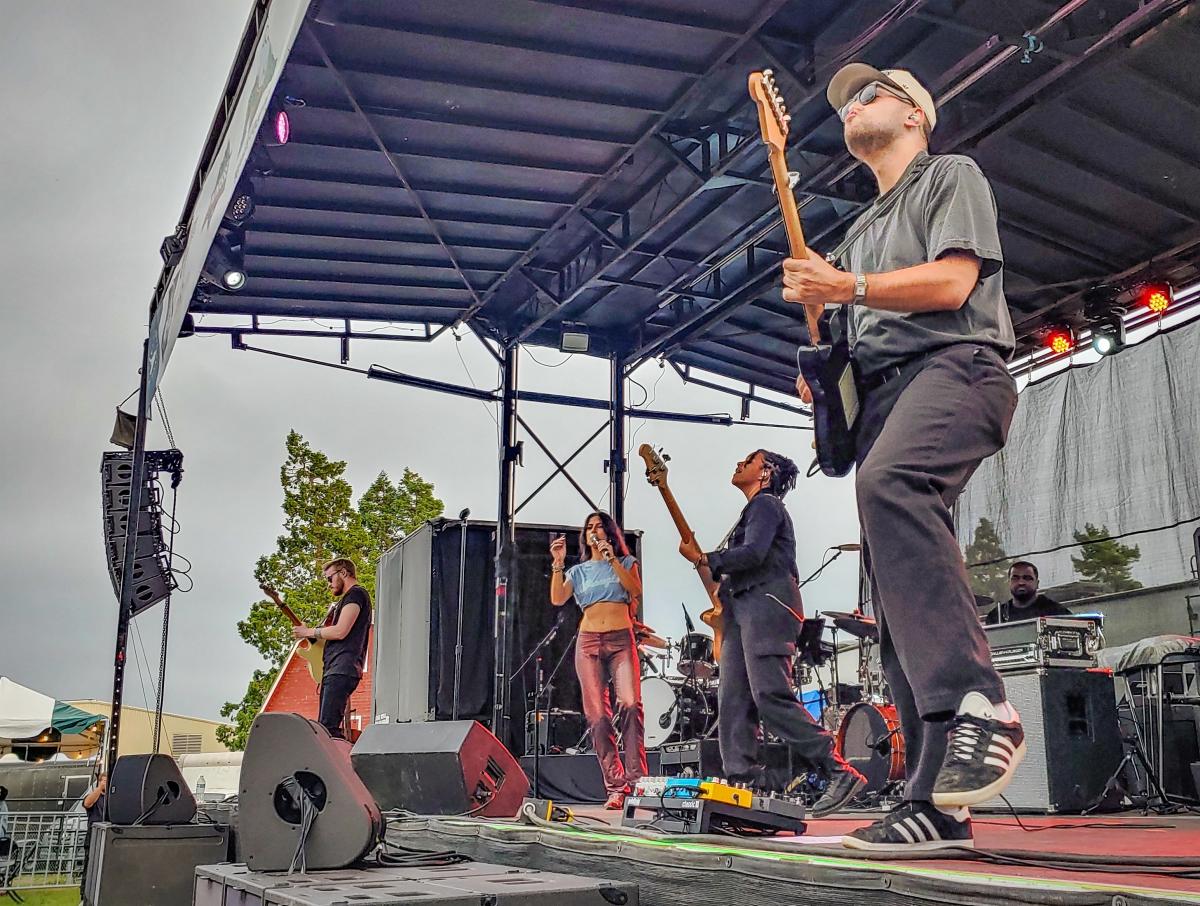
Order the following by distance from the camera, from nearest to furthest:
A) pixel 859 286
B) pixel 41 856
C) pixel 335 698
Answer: pixel 859 286 < pixel 335 698 < pixel 41 856

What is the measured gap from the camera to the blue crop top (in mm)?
6434

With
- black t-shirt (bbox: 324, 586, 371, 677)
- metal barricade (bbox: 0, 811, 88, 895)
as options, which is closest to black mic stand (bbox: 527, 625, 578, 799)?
black t-shirt (bbox: 324, 586, 371, 677)

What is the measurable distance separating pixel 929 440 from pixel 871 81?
0.92m

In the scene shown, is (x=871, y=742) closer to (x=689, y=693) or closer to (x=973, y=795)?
(x=689, y=693)

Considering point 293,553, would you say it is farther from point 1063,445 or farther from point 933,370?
point 933,370

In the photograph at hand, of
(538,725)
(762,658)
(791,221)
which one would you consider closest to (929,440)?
(791,221)

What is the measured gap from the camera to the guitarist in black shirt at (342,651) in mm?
7047

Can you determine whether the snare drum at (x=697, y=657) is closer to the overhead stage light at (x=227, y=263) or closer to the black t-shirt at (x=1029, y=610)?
the black t-shirt at (x=1029, y=610)

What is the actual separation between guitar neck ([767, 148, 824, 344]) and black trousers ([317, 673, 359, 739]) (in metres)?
5.13

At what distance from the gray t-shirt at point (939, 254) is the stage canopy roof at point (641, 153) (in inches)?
137

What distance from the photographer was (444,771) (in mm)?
4715

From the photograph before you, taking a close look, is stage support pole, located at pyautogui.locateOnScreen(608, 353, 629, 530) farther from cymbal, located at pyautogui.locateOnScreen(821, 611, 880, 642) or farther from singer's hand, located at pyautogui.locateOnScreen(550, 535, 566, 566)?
cymbal, located at pyautogui.locateOnScreen(821, 611, 880, 642)

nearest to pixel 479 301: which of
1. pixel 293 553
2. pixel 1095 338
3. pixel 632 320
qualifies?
pixel 632 320

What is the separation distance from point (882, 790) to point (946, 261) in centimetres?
408
